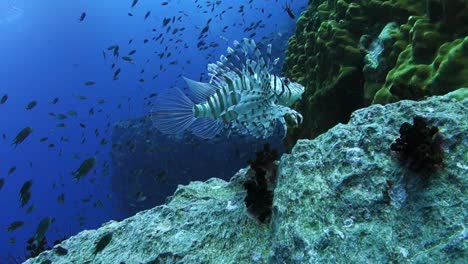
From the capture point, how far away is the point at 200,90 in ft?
11.7

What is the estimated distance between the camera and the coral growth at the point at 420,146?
2160 mm

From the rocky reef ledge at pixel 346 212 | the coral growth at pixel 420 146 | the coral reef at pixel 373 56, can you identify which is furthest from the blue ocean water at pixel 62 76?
the coral growth at pixel 420 146

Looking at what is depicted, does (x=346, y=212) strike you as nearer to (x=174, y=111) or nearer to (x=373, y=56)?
(x=174, y=111)

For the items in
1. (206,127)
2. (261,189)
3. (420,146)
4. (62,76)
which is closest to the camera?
(420,146)

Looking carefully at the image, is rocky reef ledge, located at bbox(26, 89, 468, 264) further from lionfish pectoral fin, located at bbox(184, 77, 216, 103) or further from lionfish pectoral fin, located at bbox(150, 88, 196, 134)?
lionfish pectoral fin, located at bbox(184, 77, 216, 103)

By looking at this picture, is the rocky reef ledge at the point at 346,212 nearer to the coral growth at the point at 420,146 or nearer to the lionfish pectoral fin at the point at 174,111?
the coral growth at the point at 420,146

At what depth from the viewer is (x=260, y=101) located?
3.25 metres

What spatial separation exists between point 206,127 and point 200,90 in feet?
1.12

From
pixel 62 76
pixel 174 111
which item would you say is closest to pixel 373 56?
pixel 174 111

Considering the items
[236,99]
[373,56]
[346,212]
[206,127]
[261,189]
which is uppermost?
[236,99]

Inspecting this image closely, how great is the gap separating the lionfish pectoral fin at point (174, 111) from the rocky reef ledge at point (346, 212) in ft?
2.44

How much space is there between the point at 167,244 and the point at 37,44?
3462 inches

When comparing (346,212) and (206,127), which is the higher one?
(206,127)

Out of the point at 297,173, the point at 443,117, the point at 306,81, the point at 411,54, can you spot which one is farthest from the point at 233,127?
the point at 306,81
